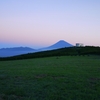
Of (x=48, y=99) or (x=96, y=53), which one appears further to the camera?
(x=96, y=53)

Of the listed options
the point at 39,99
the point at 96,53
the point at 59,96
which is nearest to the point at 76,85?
the point at 59,96

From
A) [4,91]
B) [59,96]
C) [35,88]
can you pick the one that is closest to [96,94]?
[59,96]

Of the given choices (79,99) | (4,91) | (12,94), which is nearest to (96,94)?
(79,99)

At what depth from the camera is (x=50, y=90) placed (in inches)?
286

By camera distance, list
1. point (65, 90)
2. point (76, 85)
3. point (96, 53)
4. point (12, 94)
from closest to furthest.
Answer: point (12, 94)
point (65, 90)
point (76, 85)
point (96, 53)

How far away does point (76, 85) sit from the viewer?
8211 millimetres

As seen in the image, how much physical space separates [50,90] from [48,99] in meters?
1.11

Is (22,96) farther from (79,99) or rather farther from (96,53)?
(96,53)

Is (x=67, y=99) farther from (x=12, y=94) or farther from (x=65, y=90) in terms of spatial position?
(x=12, y=94)

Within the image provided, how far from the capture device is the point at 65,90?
23.8ft

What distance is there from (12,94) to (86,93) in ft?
9.84

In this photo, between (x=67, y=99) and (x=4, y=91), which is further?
(x=4, y=91)

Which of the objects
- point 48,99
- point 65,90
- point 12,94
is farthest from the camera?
point 65,90

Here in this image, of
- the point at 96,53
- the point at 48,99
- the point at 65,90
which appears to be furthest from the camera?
the point at 96,53
